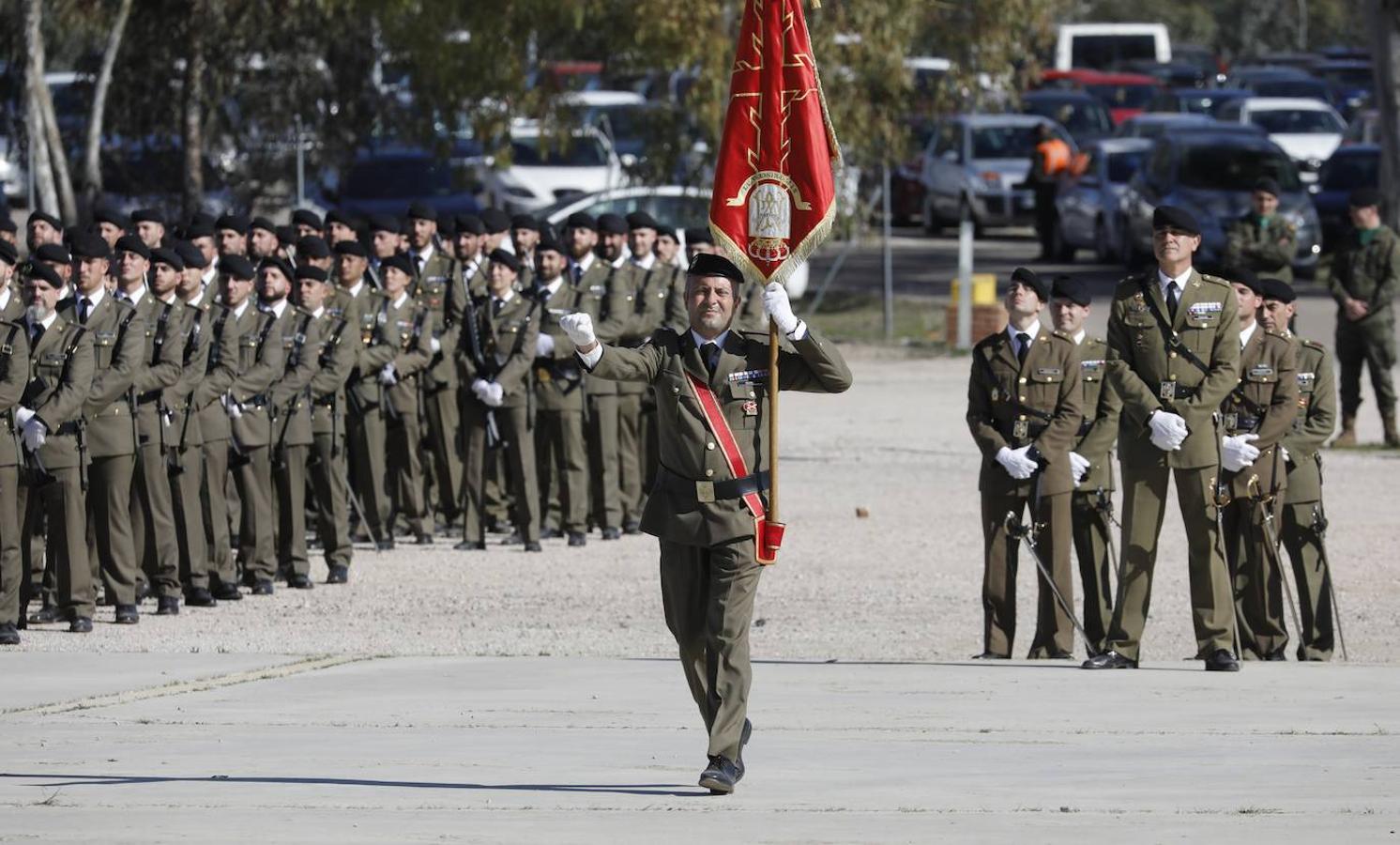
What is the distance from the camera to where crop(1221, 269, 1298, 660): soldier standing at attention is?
11320 millimetres

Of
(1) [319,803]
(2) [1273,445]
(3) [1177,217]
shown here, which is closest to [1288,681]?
(2) [1273,445]

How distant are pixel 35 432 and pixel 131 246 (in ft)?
4.55

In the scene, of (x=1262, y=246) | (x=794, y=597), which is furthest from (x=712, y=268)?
(x=1262, y=246)

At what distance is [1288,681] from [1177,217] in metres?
2.05

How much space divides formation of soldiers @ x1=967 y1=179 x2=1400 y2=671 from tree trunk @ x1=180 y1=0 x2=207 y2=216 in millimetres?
17487

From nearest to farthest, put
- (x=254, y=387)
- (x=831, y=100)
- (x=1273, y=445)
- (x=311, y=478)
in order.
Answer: (x=1273, y=445), (x=254, y=387), (x=311, y=478), (x=831, y=100)

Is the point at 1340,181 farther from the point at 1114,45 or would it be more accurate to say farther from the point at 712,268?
the point at 712,268

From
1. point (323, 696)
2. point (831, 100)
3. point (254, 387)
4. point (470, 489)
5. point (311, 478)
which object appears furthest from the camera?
point (831, 100)

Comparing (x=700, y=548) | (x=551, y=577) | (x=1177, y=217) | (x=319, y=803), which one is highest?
(x=1177, y=217)

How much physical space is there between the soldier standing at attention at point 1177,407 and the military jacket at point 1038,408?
400 mm

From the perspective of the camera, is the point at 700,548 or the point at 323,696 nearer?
the point at 700,548

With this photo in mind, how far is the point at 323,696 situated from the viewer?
10406 millimetres

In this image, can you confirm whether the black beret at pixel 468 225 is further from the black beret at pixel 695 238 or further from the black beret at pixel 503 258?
the black beret at pixel 695 238

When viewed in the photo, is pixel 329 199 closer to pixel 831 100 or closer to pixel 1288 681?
pixel 831 100
